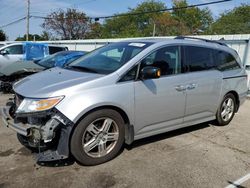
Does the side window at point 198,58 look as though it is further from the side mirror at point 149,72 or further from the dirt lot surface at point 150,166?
the dirt lot surface at point 150,166

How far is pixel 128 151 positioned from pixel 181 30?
46528 mm

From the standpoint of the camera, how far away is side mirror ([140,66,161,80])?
12.9 ft

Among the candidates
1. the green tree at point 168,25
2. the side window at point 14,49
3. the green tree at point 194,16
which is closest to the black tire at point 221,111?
the side window at point 14,49

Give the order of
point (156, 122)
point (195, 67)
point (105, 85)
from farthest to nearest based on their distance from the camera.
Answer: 1. point (195, 67)
2. point (156, 122)
3. point (105, 85)

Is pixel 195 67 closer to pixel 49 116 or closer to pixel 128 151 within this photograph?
pixel 128 151

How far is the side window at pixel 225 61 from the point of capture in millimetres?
5339

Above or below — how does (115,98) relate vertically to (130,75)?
below

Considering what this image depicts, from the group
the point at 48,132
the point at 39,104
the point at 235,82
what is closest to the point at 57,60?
the point at 235,82

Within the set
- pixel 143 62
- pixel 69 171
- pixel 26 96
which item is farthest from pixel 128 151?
pixel 26 96

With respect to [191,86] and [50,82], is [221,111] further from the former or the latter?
[50,82]

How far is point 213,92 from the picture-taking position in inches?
201

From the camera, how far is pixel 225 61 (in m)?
5.52

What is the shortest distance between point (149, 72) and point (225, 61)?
90.7 inches

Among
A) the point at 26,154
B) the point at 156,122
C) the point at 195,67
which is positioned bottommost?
the point at 26,154
